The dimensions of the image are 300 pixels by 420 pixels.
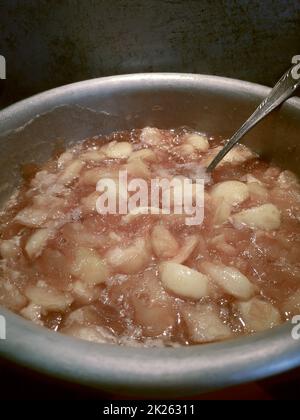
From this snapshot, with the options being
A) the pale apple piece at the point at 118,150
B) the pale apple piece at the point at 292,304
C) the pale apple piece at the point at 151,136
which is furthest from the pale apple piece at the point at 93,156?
the pale apple piece at the point at 292,304

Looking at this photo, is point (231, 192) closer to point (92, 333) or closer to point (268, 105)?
point (268, 105)

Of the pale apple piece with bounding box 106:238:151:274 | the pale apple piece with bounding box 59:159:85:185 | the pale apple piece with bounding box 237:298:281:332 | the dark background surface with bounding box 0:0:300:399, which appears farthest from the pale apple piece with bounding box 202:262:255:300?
the dark background surface with bounding box 0:0:300:399

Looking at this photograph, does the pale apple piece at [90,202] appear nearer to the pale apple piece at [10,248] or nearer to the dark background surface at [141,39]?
the pale apple piece at [10,248]

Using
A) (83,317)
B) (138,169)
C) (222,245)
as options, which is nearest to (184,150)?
(138,169)

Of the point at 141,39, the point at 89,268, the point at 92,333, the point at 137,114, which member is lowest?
the point at 92,333

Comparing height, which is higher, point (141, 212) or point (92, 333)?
point (141, 212)

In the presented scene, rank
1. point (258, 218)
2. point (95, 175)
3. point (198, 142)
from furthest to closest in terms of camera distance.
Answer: point (198, 142) < point (95, 175) < point (258, 218)

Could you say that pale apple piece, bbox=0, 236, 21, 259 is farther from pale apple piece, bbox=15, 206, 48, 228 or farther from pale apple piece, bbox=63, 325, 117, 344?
pale apple piece, bbox=63, 325, 117, 344
